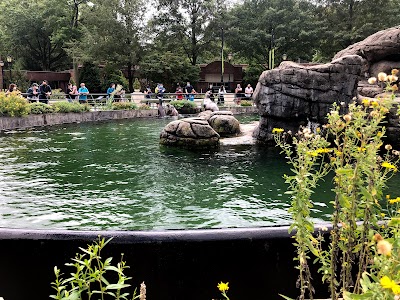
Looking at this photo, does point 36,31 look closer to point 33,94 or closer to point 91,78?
point 91,78

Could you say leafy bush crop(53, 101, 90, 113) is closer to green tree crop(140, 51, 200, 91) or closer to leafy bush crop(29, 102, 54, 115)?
leafy bush crop(29, 102, 54, 115)

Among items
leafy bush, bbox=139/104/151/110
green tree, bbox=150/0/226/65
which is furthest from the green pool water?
green tree, bbox=150/0/226/65

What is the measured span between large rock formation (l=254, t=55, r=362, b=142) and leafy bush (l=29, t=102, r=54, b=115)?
10.3 metres

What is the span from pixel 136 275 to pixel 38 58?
48061 mm

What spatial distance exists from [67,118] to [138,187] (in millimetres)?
12594

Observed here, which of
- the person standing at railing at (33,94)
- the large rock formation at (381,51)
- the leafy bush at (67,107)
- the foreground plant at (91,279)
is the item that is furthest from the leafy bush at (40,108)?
the foreground plant at (91,279)

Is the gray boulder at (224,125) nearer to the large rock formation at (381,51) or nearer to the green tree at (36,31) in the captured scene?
the large rock formation at (381,51)

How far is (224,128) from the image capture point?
1546 cm

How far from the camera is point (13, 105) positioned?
1666 centimetres

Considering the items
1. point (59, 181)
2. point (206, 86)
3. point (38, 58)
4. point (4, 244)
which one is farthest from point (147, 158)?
point (38, 58)

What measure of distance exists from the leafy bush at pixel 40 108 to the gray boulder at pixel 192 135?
7762 millimetres

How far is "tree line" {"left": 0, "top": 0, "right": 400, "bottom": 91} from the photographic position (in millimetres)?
35281

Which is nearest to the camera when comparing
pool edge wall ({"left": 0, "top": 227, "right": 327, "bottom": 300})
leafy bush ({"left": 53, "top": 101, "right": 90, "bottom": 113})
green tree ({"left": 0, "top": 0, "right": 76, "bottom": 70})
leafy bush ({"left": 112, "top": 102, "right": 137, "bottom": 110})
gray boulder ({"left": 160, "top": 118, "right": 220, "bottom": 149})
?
pool edge wall ({"left": 0, "top": 227, "right": 327, "bottom": 300})

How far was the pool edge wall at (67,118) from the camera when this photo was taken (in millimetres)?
16906
